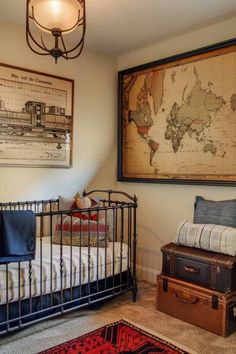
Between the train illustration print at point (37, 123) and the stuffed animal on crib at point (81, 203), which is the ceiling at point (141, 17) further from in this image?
the stuffed animal on crib at point (81, 203)

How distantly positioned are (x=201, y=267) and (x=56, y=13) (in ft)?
6.37

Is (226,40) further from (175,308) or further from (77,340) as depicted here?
(77,340)

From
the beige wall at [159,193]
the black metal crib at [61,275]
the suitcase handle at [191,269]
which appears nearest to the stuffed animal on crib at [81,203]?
the black metal crib at [61,275]

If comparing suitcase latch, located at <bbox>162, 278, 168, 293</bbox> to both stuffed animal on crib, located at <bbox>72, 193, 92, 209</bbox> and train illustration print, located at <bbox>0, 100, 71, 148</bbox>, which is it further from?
train illustration print, located at <bbox>0, 100, 71, 148</bbox>

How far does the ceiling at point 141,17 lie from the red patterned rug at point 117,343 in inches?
94.5

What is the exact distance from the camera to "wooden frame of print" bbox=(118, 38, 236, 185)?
286cm

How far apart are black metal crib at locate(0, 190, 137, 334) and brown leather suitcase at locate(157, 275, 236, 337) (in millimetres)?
364

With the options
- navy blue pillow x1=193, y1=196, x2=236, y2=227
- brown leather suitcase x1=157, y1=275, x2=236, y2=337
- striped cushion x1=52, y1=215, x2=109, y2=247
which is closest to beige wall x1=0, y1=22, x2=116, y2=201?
striped cushion x1=52, y1=215, x2=109, y2=247

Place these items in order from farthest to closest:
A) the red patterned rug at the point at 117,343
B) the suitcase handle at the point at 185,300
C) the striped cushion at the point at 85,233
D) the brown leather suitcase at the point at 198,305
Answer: the striped cushion at the point at 85,233
the suitcase handle at the point at 185,300
the brown leather suitcase at the point at 198,305
the red patterned rug at the point at 117,343

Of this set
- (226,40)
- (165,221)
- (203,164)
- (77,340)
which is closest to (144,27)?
(226,40)

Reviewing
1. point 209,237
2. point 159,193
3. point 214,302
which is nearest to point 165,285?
point 214,302

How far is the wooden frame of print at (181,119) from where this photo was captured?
9.38 feet

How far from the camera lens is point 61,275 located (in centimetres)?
244

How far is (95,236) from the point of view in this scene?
281 centimetres
